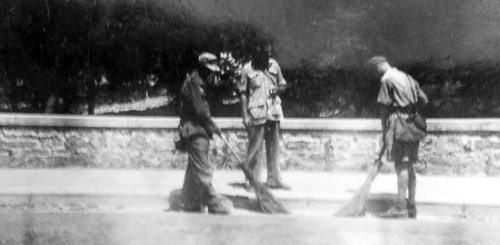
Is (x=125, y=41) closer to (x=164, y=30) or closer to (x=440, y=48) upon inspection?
(x=164, y=30)

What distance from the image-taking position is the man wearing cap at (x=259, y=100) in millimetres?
7555

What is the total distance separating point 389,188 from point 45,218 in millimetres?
3792

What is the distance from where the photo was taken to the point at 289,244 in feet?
18.1

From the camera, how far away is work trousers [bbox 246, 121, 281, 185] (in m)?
7.59

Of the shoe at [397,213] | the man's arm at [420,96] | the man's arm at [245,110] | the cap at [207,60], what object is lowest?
the shoe at [397,213]

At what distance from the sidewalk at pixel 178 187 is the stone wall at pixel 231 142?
1.18ft

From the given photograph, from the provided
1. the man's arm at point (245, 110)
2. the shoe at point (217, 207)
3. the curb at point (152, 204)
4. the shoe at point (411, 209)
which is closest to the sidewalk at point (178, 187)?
the curb at point (152, 204)

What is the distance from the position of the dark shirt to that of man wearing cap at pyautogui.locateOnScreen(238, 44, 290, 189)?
2.88 ft

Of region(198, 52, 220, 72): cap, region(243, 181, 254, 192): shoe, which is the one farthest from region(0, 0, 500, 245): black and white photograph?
region(243, 181, 254, 192): shoe

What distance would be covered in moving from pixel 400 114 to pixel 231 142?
3033 mm

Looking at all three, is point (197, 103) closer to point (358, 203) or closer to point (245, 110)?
point (245, 110)

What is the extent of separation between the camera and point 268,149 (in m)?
7.84

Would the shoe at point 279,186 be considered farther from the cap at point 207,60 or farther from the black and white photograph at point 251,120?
the cap at point 207,60

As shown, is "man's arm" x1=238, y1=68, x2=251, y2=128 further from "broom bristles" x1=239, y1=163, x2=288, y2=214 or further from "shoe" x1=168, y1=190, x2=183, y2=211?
"shoe" x1=168, y1=190, x2=183, y2=211
